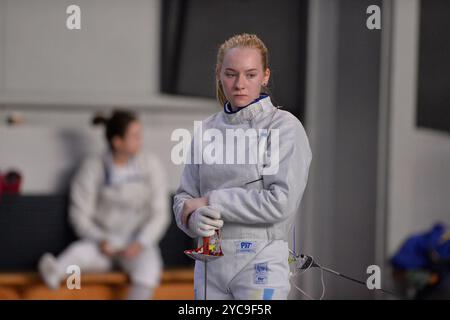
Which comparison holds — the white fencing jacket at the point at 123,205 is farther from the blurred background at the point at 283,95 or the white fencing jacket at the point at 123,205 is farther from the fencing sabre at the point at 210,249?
the fencing sabre at the point at 210,249

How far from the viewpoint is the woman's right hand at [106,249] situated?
289 centimetres

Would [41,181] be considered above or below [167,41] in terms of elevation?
below

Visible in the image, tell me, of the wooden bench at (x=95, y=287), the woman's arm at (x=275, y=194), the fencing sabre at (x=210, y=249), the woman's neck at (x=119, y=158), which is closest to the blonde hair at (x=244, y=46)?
the woman's arm at (x=275, y=194)

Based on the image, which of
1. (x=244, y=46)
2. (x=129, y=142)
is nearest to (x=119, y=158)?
(x=129, y=142)

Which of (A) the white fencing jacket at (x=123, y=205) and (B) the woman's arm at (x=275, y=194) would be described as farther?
(A) the white fencing jacket at (x=123, y=205)

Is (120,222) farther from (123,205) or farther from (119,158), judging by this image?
(119,158)

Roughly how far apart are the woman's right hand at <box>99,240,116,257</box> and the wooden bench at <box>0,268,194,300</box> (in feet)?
0.23

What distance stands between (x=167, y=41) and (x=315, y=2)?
0.59 m

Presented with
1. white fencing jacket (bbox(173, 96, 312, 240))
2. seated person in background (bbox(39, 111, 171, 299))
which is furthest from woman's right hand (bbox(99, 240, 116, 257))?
white fencing jacket (bbox(173, 96, 312, 240))

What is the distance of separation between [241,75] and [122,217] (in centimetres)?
156

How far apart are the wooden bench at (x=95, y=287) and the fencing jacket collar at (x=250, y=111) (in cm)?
141
